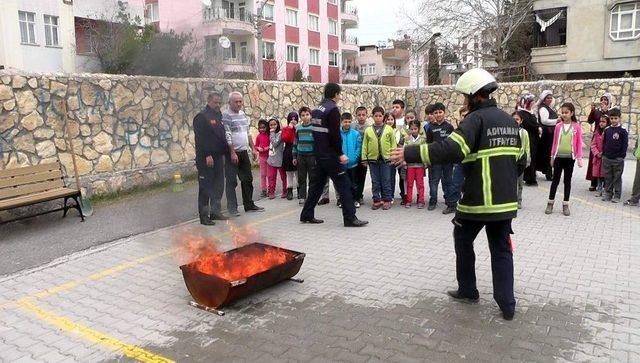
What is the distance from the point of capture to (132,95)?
9.74 meters

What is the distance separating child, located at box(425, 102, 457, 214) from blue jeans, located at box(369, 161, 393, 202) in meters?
0.69

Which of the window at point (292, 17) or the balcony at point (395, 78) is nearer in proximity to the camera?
the window at point (292, 17)

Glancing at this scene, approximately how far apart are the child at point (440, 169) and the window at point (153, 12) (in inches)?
177

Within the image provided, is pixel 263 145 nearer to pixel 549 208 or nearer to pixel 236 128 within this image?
pixel 236 128

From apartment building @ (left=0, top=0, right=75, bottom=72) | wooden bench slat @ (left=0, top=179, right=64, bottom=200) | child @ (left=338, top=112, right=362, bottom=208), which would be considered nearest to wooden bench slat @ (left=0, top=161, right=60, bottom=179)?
wooden bench slat @ (left=0, top=179, right=64, bottom=200)

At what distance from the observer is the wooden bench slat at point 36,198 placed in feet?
23.0

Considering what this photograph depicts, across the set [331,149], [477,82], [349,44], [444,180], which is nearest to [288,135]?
[331,149]

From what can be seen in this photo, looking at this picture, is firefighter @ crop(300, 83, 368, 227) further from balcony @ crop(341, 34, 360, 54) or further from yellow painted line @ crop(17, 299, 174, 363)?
balcony @ crop(341, 34, 360, 54)

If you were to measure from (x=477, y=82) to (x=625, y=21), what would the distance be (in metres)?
35.0

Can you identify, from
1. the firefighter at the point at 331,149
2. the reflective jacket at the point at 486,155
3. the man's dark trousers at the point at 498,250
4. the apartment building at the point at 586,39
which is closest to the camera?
the reflective jacket at the point at 486,155

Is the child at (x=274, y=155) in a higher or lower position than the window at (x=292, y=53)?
lower

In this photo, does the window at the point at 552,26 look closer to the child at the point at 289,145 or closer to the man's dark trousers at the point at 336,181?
the child at the point at 289,145

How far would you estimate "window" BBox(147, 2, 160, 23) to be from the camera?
5166 millimetres

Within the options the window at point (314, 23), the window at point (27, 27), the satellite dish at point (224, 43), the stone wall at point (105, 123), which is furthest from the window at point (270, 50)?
the satellite dish at point (224, 43)
